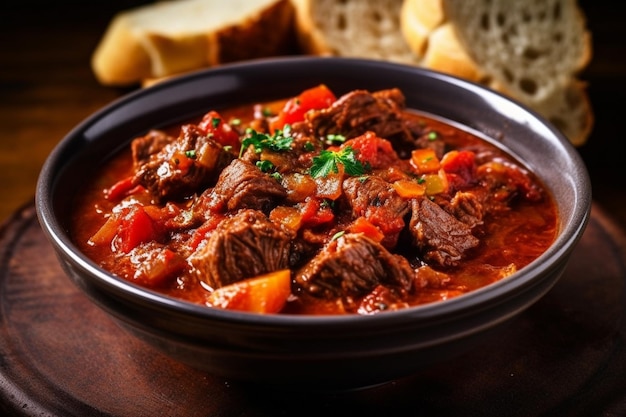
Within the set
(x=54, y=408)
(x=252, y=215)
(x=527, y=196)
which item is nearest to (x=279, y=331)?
(x=252, y=215)

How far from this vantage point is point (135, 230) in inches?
154

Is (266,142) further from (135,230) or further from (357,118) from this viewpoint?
(135,230)

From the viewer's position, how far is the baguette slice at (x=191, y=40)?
22.7ft

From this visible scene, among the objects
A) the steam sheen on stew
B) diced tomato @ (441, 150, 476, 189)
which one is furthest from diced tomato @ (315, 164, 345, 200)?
diced tomato @ (441, 150, 476, 189)

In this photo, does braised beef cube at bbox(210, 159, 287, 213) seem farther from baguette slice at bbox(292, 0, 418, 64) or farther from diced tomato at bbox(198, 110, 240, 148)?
baguette slice at bbox(292, 0, 418, 64)

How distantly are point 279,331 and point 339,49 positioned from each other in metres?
4.31

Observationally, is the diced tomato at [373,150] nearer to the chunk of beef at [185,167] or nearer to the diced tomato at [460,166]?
the diced tomato at [460,166]

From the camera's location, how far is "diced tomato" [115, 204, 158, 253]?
3.89 metres

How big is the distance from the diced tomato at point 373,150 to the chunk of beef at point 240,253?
784mm

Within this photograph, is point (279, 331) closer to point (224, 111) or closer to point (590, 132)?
point (224, 111)

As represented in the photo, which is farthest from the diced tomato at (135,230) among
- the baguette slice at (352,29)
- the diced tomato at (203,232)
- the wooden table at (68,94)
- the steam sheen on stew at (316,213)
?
the baguette slice at (352,29)

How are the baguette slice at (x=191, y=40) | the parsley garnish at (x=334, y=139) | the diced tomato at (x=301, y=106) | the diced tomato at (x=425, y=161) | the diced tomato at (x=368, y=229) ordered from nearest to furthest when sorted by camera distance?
the diced tomato at (x=368, y=229), the diced tomato at (x=425, y=161), the parsley garnish at (x=334, y=139), the diced tomato at (x=301, y=106), the baguette slice at (x=191, y=40)

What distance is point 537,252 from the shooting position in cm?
391

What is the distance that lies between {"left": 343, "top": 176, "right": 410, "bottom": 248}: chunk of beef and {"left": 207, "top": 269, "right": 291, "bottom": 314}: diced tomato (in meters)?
0.56
